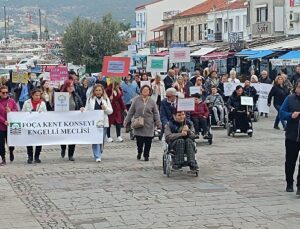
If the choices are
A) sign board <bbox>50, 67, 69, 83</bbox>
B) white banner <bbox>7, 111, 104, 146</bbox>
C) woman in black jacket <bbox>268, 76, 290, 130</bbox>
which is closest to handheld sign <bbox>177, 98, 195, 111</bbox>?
white banner <bbox>7, 111, 104, 146</bbox>

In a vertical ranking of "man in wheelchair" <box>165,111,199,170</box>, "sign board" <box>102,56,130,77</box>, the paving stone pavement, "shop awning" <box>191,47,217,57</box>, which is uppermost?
"shop awning" <box>191,47,217,57</box>

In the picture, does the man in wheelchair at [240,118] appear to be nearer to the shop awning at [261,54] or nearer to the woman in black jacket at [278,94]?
the woman in black jacket at [278,94]

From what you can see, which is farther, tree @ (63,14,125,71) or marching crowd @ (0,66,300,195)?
tree @ (63,14,125,71)

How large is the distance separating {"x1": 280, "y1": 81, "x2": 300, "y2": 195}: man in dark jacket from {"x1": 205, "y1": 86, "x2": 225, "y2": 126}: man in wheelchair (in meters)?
9.96

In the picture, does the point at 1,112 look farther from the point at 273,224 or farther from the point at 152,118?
the point at 273,224

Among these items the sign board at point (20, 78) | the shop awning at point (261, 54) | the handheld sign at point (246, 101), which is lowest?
the handheld sign at point (246, 101)

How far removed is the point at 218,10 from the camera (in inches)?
2717

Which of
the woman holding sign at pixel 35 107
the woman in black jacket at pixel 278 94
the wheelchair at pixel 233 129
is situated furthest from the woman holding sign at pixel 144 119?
the woman in black jacket at pixel 278 94

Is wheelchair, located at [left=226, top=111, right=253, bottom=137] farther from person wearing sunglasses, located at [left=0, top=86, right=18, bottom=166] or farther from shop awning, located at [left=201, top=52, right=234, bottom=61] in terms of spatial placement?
shop awning, located at [left=201, top=52, right=234, bottom=61]

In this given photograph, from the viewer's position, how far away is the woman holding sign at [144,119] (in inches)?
607

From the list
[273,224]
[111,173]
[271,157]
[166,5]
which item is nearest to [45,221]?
[273,224]

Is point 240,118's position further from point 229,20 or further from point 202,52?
point 229,20

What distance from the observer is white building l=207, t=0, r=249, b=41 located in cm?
6304

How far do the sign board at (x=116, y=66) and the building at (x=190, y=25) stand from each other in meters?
48.9
